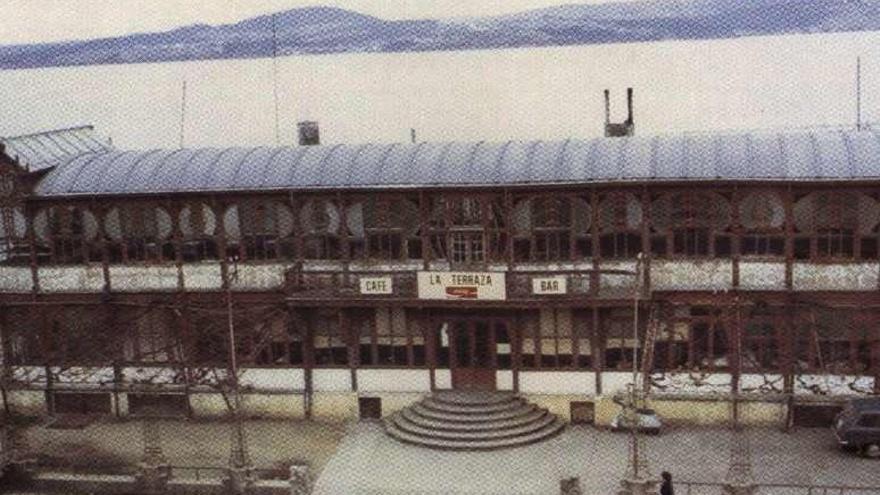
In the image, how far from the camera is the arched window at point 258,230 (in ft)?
115

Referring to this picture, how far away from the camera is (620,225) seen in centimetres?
3297

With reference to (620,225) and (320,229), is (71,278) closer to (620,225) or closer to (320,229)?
(320,229)

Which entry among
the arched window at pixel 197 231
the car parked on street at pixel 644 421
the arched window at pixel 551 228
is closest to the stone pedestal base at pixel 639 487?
the car parked on street at pixel 644 421

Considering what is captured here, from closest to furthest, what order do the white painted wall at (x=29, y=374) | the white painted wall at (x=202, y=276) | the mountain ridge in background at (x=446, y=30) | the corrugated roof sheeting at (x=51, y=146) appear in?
the white painted wall at (x=202, y=276) → the corrugated roof sheeting at (x=51, y=146) → the white painted wall at (x=29, y=374) → the mountain ridge in background at (x=446, y=30)

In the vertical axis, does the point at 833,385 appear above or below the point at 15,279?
below

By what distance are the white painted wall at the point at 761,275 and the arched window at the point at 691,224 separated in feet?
2.63

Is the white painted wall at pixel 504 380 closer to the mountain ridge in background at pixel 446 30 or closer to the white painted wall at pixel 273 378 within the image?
the white painted wall at pixel 273 378

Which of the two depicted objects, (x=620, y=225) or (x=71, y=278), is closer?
(x=620, y=225)

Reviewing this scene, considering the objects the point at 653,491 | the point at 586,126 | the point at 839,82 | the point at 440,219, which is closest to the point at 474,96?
the point at 586,126

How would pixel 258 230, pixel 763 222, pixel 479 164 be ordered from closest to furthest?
1. pixel 763 222
2. pixel 479 164
3. pixel 258 230

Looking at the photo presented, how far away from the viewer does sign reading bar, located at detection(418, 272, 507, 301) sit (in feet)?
107

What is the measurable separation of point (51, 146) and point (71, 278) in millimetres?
5619

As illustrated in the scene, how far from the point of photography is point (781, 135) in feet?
109

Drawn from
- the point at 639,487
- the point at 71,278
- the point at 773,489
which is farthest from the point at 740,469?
the point at 71,278
